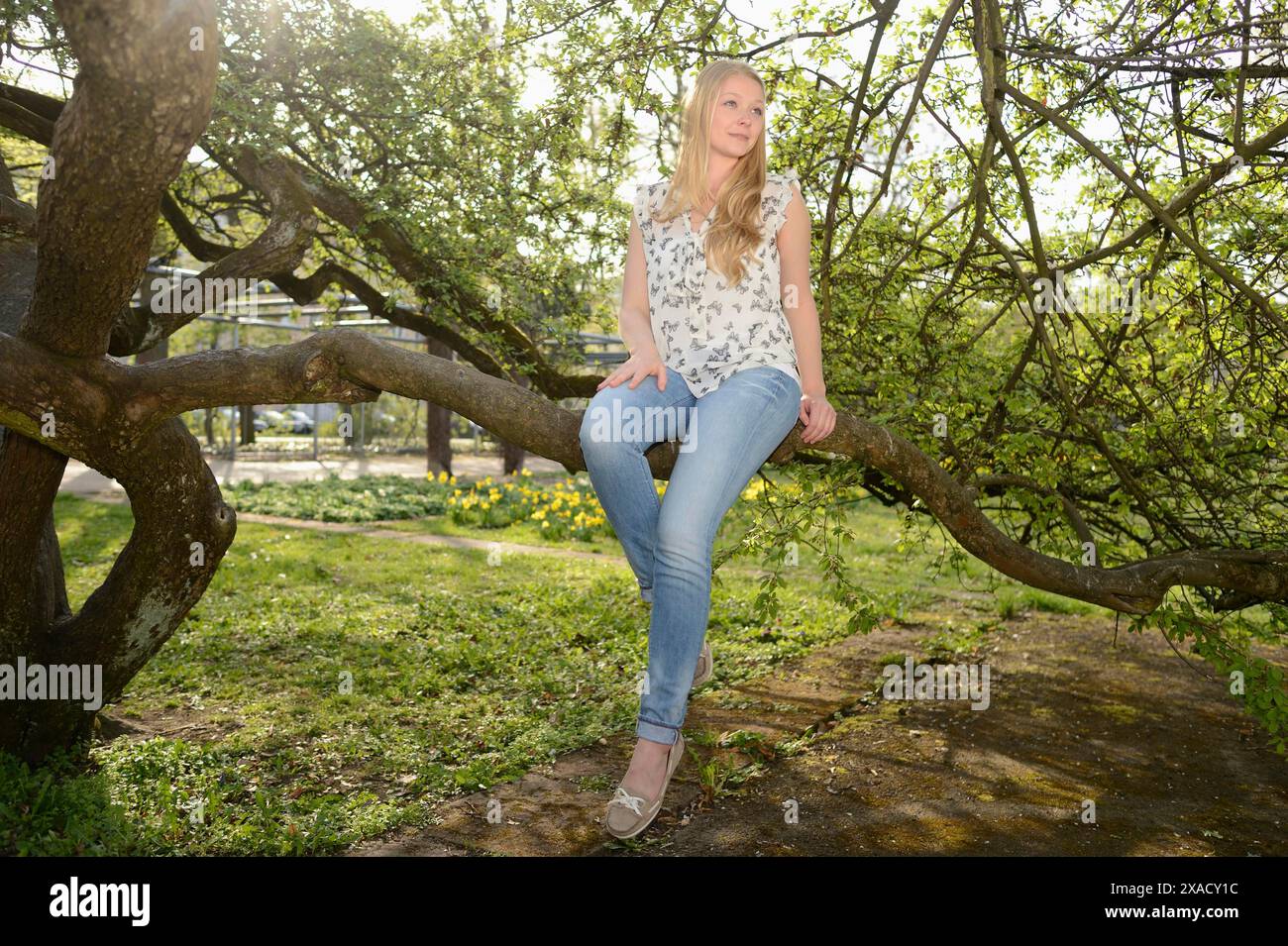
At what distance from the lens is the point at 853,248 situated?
519 centimetres

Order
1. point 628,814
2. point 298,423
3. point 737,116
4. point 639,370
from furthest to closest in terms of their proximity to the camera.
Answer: point 298,423
point 737,116
point 639,370
point 628,814

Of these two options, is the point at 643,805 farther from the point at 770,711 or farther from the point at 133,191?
the point at 770,711

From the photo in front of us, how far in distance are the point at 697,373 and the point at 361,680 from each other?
3565 mm

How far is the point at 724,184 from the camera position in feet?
10.4

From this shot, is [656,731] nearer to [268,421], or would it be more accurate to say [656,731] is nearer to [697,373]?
[697,373]

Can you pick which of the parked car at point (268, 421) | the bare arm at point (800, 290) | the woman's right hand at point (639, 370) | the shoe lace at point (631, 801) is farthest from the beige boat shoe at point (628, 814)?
the parked car at point (268, 421)

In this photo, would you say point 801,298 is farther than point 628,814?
Yes

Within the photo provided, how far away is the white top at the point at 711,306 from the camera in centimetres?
310

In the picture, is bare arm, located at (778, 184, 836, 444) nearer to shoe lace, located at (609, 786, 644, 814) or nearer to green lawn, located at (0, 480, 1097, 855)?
shoe lace, located at (609, 786, 644, 814)

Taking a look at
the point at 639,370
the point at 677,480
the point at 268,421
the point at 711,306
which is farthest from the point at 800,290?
the point at 268,421

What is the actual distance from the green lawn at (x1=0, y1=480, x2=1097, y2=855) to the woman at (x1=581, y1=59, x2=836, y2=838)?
1.59 m

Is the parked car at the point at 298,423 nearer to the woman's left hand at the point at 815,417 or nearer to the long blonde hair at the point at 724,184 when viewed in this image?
the long blonde hair at the point at 724,184

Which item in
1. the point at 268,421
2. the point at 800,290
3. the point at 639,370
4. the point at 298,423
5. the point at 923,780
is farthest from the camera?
the point at 298,423

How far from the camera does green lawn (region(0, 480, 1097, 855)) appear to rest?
3.83 m
